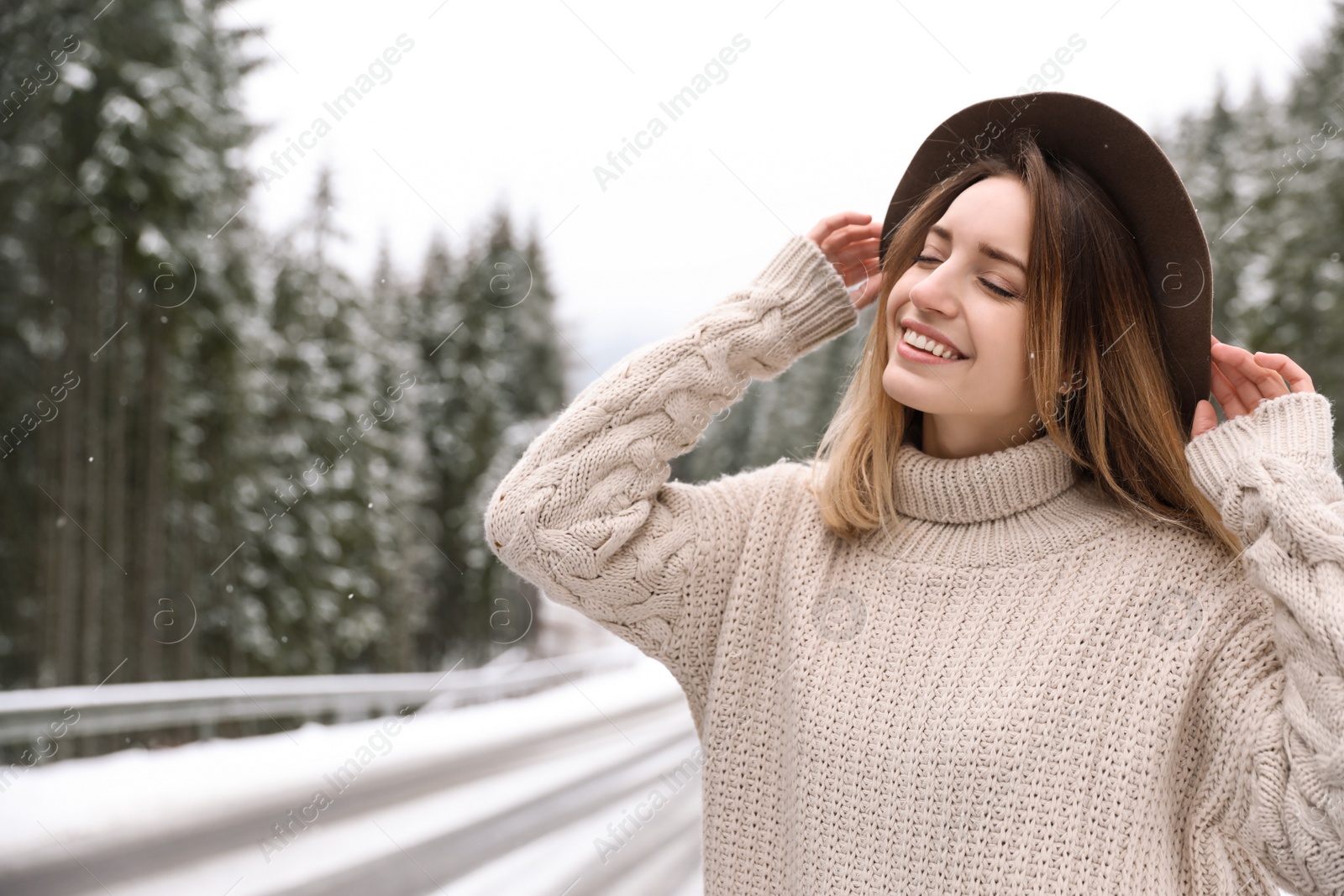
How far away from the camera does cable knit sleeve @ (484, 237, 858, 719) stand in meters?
1.22

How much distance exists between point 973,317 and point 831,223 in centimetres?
32

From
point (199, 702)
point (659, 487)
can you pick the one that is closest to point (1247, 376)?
point (659, 487)

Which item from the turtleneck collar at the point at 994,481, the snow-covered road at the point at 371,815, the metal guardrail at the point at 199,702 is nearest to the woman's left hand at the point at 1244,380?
the turtleneck collar at the point at 994,481

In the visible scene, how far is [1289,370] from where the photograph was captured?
112cm

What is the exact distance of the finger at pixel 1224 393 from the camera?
3.78 feet

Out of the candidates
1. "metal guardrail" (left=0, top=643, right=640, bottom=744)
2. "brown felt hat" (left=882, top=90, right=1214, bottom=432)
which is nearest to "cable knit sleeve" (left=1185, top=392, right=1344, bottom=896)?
"brown felt hat" (left=882, top=90, right=1214, bottom=432)

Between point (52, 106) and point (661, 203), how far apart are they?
3.32m

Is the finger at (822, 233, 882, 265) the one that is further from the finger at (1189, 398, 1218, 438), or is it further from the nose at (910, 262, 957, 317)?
the finger at (1189, 398, 1218, 438)

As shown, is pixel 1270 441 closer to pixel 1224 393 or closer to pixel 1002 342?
pixel 1224 393

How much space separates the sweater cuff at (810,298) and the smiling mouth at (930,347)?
0.17 m

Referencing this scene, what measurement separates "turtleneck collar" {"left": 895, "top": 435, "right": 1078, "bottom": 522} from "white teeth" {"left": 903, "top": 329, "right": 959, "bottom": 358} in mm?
149

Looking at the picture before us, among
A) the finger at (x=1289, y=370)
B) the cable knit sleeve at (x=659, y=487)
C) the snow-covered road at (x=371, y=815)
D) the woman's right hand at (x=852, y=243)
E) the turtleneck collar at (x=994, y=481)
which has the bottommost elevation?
the snow-covered road at (x=371, y=815)

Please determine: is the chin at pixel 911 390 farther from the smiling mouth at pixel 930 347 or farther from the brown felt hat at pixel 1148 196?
the brown felt hat at pixel 1148 196

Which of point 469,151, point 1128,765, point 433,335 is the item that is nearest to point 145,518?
point 433,335
